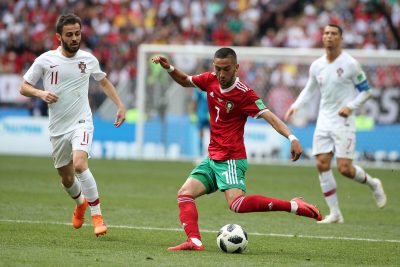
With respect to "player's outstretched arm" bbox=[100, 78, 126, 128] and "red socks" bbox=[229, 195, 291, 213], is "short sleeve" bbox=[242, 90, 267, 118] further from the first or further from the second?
"player's outstretched arm" bbox=[100, 78, 126, 128]

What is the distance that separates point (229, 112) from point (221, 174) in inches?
24.7

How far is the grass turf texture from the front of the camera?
8.28m

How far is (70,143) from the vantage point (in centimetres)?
1005

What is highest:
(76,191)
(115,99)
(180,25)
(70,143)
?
(180,25)

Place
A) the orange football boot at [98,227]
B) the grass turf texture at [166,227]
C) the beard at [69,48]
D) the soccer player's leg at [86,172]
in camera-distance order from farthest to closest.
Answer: the beard at [69,48]
the soccer player's leg at [86,172]
the orange football boot at [98,227]
the grass turf texture at [166,227]

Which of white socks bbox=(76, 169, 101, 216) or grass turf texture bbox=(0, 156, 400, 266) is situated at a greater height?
white socks bbox=(76, 169, 101, 216)

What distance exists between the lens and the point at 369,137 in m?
22.9

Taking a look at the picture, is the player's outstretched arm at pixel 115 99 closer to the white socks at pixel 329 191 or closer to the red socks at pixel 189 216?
the red socks at pixel 189 216

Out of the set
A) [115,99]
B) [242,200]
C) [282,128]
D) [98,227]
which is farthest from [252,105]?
[98,227]

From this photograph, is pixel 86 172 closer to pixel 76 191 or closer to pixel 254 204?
pixel 76 191

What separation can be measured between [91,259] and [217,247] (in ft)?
5.57

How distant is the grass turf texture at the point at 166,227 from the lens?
8.28 metres

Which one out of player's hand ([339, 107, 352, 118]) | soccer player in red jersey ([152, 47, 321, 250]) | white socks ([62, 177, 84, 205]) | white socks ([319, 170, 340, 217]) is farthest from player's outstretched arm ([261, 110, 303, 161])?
white socks ([319, 170, 340, 217])

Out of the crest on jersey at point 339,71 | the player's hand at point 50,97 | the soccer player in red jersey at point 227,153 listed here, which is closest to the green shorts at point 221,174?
the soccer player in red jersey at point 227,153
